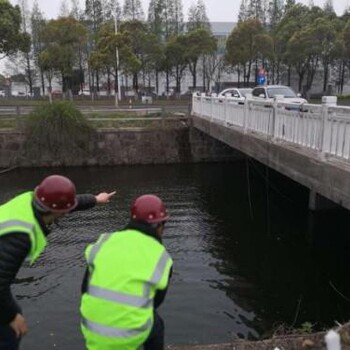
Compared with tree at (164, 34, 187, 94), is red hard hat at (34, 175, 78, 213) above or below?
below

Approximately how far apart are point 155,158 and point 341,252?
43.1 feet

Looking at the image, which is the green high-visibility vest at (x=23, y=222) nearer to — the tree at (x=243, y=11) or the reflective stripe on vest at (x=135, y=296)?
the reflective stripe on vest at (x=135, y=296)

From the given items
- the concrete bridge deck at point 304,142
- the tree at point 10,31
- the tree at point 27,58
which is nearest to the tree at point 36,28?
the tree at point 27,58

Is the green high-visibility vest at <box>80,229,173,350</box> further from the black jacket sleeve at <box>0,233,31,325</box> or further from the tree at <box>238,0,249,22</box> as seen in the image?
the tree at <box>238,0,249,22</box>

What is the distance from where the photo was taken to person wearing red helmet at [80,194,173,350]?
2.66 metres

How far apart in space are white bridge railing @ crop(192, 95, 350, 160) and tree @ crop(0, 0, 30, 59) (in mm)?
20949

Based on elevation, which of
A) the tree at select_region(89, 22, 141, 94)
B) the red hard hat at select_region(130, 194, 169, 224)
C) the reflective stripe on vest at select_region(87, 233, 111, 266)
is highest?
the tree at select_region(89, 22, 141, 94)

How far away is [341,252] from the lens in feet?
31.7

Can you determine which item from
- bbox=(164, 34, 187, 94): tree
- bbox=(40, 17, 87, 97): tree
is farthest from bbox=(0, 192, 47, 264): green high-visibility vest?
bbox=(164, 34, 187, 94): tree

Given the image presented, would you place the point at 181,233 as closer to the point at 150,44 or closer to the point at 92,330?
the point at 92,330

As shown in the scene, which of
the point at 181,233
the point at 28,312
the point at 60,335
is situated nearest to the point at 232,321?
the point at 60,335

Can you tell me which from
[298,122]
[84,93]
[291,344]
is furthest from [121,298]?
[84,93]

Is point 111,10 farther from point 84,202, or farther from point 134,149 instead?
point 84,202

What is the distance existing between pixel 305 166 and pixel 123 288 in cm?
597
